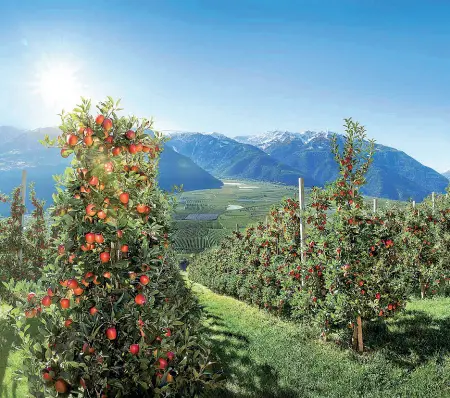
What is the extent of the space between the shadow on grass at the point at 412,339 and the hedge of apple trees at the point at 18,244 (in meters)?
9.14

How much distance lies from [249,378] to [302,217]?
4976 millimetres

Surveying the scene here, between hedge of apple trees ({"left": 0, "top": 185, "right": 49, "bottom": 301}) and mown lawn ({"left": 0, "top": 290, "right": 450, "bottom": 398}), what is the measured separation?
296cm

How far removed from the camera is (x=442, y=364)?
21.4ft

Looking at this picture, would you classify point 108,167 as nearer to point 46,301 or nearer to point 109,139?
point 109,139

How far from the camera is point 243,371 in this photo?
681cm

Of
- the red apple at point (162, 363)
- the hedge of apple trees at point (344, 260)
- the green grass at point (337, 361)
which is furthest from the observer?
the hedge of apple trees at point (344, 260)

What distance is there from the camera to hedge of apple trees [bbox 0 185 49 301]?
1016cm

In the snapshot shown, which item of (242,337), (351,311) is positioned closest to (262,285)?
(242,337)

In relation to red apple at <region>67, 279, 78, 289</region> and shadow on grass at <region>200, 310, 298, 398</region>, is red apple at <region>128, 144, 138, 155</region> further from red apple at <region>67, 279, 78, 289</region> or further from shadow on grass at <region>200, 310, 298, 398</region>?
shadow on grass at <region>200, 310, 298, 398</region>

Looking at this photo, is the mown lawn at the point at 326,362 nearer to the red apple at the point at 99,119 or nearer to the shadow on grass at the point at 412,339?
the shadow on grass at the point at 412,339

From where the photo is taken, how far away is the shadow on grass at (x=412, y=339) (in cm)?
691

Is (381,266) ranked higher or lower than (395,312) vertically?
higher

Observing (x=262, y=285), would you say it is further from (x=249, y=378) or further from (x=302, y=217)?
(x=249, y=378)

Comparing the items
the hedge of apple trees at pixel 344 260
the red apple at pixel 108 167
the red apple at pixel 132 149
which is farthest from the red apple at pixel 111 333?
the hedge of apple trees at pixel 344 260
